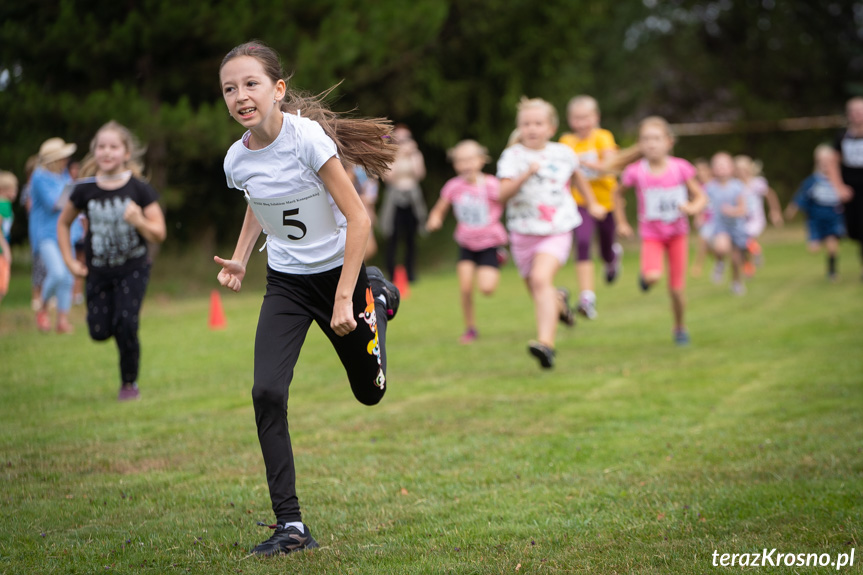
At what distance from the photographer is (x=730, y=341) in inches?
377

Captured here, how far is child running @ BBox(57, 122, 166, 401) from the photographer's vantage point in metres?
6.98

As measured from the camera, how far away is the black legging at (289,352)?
3867mm

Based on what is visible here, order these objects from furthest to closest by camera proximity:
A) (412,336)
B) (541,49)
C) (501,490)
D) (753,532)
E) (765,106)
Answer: (765,106) → (541,49) → (412,336) → (501,490) → (753,532)

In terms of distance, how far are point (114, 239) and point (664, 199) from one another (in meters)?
4.93

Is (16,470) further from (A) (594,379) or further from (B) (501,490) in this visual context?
(A) (594,379)

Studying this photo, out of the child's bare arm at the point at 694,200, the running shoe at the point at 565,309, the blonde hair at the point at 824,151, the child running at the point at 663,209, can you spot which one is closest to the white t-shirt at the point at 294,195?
the running shoe at the point at 565,309

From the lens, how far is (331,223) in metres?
4.14

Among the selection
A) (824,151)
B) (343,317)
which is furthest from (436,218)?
(824,151)

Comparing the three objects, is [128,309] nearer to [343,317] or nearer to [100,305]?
[100,305]

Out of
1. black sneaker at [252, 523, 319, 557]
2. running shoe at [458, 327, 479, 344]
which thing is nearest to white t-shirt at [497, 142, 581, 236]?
running shoe at [458, 327, 479, 344]

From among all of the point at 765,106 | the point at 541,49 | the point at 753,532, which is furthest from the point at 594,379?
the point at 765,106

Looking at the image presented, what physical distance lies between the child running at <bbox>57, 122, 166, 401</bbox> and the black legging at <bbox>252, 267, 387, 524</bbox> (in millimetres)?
3097

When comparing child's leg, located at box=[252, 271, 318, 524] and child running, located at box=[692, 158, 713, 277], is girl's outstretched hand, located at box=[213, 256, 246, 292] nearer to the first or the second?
child's leg, located at box=[252, 271, 318, 524]

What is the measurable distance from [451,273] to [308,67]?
578cm
